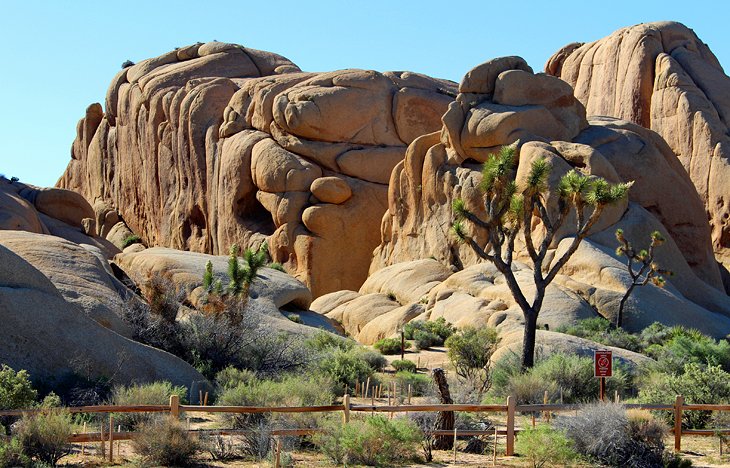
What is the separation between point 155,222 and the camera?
60.9 m

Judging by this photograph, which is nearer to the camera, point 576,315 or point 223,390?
point 223,390

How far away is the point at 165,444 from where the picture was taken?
13.6 meters

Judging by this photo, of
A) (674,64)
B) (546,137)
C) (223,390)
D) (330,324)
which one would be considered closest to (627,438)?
(223,390)

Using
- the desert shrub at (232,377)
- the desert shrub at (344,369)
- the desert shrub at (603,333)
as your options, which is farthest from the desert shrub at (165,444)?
the desert shrub at (603,333)

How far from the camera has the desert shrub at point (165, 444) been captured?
13648 mm

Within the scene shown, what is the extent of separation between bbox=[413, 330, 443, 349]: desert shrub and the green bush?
1690cm

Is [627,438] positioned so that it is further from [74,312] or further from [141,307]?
[141,307]

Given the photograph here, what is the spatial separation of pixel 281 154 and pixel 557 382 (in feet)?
101

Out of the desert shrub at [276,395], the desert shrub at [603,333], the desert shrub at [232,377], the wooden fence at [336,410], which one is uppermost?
the desert shrub at [603,333]

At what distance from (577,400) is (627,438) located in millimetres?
5575

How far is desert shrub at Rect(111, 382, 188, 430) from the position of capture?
51.3ft

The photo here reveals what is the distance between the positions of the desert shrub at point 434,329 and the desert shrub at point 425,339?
0.05 m

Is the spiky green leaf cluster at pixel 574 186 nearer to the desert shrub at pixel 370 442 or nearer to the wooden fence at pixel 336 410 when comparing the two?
the wooden fence at pixel 336 410

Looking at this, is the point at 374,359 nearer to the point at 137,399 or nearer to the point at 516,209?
the point at 516,209
